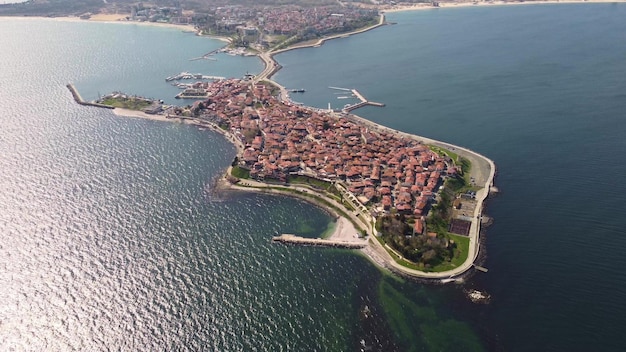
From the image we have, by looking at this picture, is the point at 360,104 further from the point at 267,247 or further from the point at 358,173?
the point at 267,247

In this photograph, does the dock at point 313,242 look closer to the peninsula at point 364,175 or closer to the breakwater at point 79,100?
the peninsula at point 364,175

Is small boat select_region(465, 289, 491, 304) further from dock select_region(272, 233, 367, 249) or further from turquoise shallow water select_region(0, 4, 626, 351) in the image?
Result: dock select_region(272, 233, 367, 249)

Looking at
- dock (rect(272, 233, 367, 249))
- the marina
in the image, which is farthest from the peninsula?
the marina

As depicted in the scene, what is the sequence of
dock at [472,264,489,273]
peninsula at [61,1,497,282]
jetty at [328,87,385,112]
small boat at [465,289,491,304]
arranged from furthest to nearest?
jetty at [328,87,385,112], peninsula at [61,1,497,282], dock at [472,264,489,273], small boat at [465,289,491,304]

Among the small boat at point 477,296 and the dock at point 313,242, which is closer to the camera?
the small boat at point 477,296

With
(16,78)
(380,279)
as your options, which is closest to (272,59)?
(16,78)

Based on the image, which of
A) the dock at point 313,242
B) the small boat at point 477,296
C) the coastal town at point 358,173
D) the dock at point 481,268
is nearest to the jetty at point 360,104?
the coastal town at point 358,173
